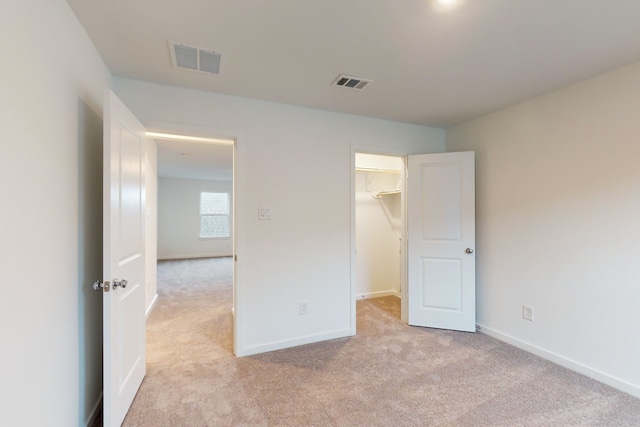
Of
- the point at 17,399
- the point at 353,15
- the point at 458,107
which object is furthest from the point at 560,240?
the point at 17,399

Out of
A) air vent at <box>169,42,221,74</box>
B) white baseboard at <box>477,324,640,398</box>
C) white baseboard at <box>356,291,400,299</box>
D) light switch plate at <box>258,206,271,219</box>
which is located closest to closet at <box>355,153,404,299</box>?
white baseboard at <box>356,291,400,299</box>

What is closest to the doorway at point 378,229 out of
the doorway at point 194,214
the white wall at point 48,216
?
the white wall at point 48,216

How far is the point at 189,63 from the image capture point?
206 centimetres

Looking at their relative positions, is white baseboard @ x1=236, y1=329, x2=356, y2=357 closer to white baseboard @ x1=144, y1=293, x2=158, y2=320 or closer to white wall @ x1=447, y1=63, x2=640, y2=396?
white wall @ x1=447, y1=63, x2=640, y2=396

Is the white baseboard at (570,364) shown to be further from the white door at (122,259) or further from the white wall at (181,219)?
the white wall at (181,219)

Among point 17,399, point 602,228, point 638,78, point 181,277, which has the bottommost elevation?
point 181,277

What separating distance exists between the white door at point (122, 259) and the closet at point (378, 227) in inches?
116

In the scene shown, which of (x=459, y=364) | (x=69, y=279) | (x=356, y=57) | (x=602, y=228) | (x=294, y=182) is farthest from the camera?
(x=294, y=182)

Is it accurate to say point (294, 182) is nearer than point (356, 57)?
No

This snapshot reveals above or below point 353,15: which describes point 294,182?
below

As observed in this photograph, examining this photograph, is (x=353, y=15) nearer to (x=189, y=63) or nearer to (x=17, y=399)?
(x=189, y=63)

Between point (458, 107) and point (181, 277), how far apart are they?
586 centimetres

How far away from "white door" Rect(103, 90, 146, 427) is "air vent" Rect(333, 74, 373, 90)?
5.01 ft

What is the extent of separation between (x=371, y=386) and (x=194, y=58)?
268 centimetres
